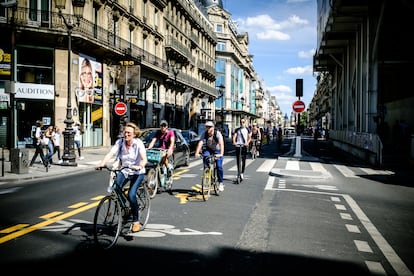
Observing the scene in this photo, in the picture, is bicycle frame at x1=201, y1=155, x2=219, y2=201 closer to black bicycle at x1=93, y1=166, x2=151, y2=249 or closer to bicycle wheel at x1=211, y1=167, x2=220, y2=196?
bicycle wheel at x1=211, y1=167, x2=220, y2=196

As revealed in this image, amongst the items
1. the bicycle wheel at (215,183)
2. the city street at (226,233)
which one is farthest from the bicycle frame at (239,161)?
the bicycle wheel at (215,183)

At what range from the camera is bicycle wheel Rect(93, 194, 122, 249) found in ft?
16.8

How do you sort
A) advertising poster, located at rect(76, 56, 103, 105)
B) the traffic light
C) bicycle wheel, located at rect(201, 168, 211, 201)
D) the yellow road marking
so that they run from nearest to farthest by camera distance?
the yellow road marking, bicycle wheel, located at rect(201, 168, 211, 201), the traffic light, advertising poster, located at rect(76, 56, 103, 105)

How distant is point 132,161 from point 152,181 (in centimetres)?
333

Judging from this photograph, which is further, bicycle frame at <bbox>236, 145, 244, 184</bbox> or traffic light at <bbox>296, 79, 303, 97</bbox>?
traffic light at <bbox>296, 79, 303, 97</bbox>

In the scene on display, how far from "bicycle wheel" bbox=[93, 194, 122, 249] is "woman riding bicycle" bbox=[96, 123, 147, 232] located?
32 centimetres

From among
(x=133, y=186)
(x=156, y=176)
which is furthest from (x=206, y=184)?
(x=133, y=186)

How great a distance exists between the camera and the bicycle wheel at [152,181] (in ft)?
28.2

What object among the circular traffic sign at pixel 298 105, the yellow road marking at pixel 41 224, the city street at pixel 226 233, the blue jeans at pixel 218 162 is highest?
the circular traffic sign at pixel 298 105

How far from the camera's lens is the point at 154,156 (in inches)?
356

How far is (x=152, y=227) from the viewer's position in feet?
20.2

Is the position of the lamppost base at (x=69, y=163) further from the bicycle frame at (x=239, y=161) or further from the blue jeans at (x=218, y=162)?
the blue jeans at (x=218, y=162)

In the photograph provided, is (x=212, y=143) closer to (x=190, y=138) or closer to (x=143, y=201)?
(x=143, y=201)

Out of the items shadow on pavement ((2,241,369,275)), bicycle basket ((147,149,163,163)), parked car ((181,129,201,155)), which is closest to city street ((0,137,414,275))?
shadow on pavement ((2,241,369,275))
